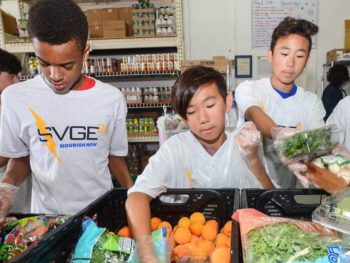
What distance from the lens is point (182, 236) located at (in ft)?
2.67

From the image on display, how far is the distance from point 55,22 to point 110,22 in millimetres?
2974

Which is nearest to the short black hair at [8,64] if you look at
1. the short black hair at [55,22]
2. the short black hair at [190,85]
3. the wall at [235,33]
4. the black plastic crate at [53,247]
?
the short black hair at [55,22]

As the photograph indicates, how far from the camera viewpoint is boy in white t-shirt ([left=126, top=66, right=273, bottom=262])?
1.05 meters

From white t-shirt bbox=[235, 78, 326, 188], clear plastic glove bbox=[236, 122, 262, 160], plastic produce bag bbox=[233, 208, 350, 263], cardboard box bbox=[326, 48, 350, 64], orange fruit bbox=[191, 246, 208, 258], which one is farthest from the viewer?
cardboard box bbox=[326, 48, 350, 64]

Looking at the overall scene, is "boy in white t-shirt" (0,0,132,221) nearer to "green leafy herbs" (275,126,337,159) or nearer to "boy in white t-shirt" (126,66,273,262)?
"boy in white t-shirt" (126,66,273,262)

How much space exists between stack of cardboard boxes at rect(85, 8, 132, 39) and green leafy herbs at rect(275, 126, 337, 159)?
3.09 meters

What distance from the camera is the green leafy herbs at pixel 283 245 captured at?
0.54m

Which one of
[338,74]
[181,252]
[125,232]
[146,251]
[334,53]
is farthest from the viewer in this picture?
[334,53]

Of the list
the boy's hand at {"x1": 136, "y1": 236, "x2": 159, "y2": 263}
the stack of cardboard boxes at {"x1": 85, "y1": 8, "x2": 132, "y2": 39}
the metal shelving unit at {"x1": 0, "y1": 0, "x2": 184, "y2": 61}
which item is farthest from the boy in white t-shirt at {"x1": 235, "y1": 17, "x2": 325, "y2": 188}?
the stack of cardboard boxes at {"x1": 85, "y1": 8, "x2": 132, "y2": 39}

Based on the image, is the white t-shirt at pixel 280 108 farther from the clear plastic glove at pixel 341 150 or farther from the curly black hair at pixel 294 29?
the clear plastic glove at pixel 341 150

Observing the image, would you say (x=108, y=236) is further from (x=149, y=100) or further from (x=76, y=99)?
(x=149, y=100)

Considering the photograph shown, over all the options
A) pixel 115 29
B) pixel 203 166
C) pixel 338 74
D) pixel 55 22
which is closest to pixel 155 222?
pixel 203 166

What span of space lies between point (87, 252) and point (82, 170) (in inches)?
22.4

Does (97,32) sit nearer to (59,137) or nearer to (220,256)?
(59,137)
